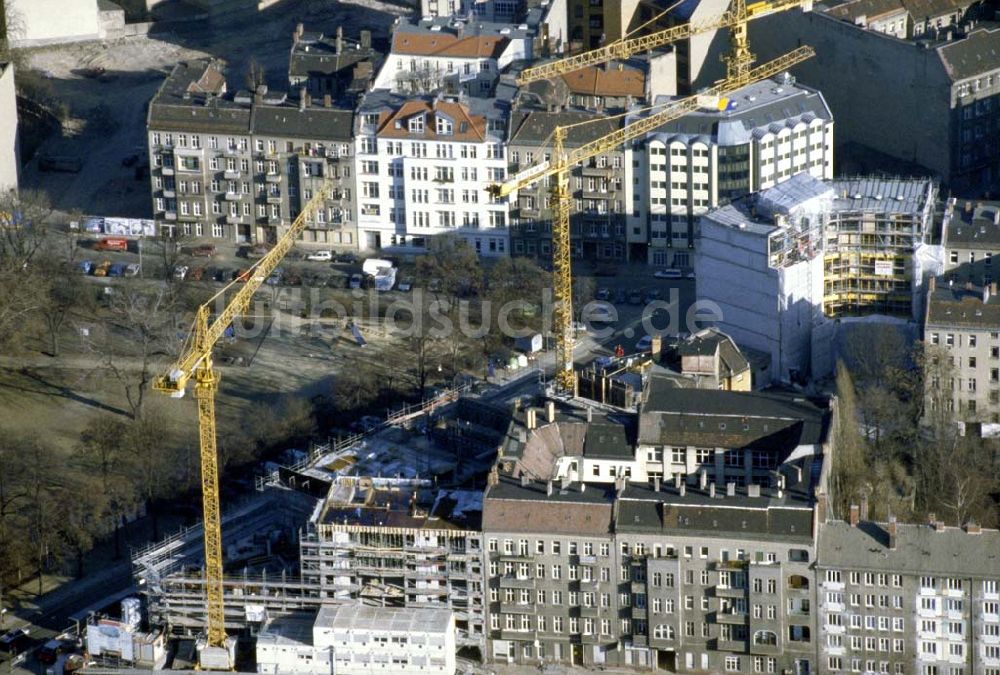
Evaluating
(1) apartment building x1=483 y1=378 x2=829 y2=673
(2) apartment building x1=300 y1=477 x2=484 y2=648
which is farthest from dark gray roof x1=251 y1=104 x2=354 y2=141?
(2) apartment building x1=300 y1=477 x2=484 y2=648

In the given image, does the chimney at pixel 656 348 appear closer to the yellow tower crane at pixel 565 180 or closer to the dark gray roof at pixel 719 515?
the yellow tower crane at pixel 565 180

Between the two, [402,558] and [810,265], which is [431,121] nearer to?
[810,265]

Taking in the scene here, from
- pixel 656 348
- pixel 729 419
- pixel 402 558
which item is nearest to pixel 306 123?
pixel 656 348

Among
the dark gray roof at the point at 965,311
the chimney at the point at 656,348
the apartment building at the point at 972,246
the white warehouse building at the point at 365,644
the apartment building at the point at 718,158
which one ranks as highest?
the apartment building at the point at 718,158

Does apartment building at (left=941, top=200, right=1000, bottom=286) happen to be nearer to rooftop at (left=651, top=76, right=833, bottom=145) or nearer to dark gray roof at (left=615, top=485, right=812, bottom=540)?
rooftop at (left=651, top=76, right=833, bottom=145)

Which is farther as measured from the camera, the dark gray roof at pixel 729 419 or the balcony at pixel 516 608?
the dark gray roof at pixel 729 419

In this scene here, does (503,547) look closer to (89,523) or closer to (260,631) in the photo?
(260,631)

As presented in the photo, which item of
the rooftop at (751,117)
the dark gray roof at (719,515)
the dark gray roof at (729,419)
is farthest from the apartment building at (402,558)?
the rooftop at (751,117)

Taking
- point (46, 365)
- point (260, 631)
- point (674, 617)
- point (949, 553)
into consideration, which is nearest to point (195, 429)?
point (46, 365)

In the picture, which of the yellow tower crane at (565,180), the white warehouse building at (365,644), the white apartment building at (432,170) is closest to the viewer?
the white warehouse building at (365,644)
